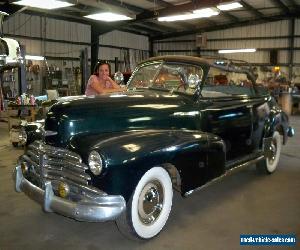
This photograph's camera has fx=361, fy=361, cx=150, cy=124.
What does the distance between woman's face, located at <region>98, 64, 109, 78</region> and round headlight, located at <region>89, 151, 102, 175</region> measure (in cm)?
238

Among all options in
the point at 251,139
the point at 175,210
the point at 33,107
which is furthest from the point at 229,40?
the point at 175,210

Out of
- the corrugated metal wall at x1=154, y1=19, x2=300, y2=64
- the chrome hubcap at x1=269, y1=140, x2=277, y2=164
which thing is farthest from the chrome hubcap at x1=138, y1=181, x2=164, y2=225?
the corrugated metal wall at x1=154, y1=19, x2=300, y2=64

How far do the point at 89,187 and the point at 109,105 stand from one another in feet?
2.95

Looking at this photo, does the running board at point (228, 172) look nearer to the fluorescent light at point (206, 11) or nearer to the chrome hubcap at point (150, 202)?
the chrome hubcap at point (150, 202)

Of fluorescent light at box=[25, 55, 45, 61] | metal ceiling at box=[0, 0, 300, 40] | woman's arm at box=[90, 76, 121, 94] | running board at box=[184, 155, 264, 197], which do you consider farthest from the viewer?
fluorescent light at box=[25, 55, 45, 61]

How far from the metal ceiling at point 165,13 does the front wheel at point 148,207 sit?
694cm

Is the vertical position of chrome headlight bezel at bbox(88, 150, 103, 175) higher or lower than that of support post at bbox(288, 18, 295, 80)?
lower

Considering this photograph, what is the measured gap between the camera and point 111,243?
3281 mm

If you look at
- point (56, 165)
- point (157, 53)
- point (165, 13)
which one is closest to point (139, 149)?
point (56, 165)

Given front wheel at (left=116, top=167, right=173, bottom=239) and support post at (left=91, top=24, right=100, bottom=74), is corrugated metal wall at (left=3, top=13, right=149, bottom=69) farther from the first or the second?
front wheel at (left=116, top=167, right=173, bottom=239)

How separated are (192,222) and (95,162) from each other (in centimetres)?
140

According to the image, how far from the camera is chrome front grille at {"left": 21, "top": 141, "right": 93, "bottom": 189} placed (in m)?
3.00

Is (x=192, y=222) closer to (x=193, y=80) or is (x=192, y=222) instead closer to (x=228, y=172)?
(x=228, y=172)

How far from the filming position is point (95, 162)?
2938 millimetres
